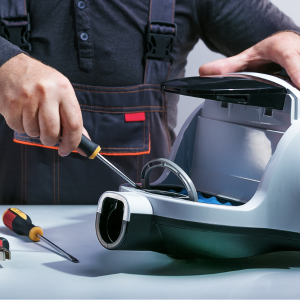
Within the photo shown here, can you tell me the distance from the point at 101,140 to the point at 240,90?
0.51 m

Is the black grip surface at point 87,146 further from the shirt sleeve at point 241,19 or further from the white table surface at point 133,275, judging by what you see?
the shirt sleeve at point 241,19

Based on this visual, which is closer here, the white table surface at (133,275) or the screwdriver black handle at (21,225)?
the white table surface at (133,275)

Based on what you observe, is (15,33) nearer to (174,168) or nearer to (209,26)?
(209,26)

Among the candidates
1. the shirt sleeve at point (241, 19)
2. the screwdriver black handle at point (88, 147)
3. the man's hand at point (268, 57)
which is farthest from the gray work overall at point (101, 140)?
the screwdriver black handle at point (88, 147)

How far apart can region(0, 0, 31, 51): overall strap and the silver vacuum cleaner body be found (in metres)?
0.48

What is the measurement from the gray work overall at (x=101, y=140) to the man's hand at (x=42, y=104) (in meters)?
0.37

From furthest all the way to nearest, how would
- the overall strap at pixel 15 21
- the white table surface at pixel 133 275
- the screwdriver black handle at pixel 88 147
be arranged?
the overall strap at pixel 15 21
the screwdriver black handle at pixel 88 147
the white table surface at pixel 133 275

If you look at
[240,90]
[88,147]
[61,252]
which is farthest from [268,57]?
[61,252]

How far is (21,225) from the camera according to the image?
2.12 ft

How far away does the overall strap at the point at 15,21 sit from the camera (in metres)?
0.92

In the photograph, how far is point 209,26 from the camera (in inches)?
40.3

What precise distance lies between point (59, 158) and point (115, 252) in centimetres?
45

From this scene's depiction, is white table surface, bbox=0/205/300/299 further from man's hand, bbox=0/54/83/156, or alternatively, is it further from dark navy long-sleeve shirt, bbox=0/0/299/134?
dark navy long-sleeve shirt, bbox=0/0/299/134

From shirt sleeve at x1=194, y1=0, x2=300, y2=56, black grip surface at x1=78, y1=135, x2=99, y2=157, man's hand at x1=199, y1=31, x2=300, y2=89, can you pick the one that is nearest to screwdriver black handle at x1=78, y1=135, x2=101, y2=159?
black grip surface at x1=78, y1=135, x2=99, y2=157
